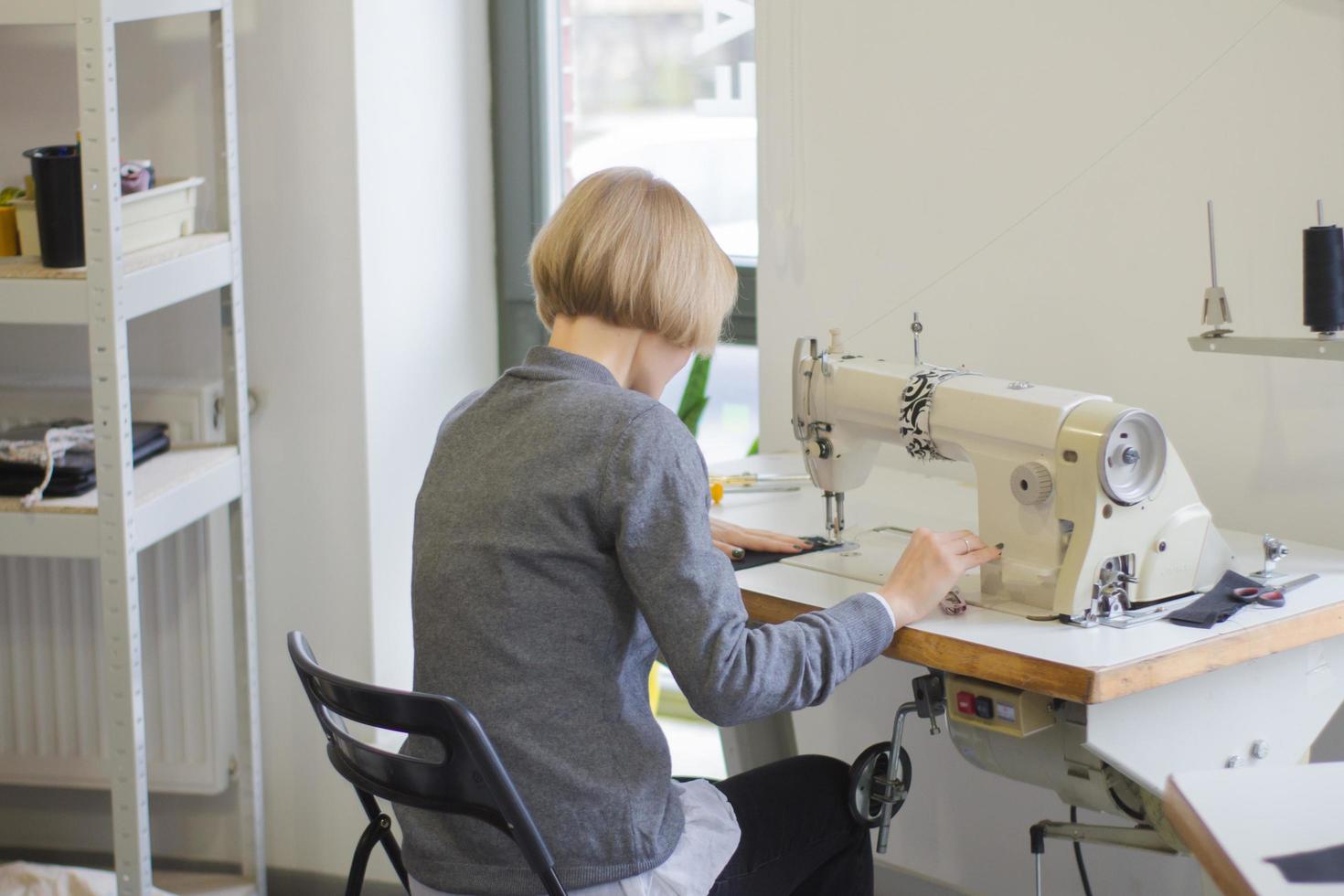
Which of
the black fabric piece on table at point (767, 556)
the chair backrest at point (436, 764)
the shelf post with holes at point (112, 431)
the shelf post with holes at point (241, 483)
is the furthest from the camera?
the shelf post with holes at point (241, 483)

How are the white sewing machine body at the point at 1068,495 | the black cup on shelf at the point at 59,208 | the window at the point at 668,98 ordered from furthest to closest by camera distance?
the window at the point at 668,98 < the black cup on shelf at the point at 59,208 < the white sewing machine body at the point at 1068,495

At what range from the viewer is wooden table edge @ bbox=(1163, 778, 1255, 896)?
867 millimetres

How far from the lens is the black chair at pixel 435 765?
1.25m

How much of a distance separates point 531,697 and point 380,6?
1.52m

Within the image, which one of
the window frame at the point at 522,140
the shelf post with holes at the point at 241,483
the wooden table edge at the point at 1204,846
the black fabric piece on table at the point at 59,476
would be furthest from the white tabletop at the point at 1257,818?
the window frame at the point at 522,140

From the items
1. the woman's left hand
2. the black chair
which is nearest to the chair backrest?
the black chair

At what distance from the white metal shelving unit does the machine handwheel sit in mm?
1022

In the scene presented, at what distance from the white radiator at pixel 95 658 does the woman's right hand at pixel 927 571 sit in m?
1.40

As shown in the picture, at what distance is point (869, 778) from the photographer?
163cm

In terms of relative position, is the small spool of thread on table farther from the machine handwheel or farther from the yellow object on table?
the yellow object on table

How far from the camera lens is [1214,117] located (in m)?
1.97

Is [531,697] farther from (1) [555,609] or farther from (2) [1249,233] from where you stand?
(2) [1249,233]

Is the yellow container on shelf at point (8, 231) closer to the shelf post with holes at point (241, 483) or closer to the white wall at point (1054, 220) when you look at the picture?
the shelf post with holes at point (241, 483)

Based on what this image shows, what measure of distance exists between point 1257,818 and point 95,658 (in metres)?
2.12
